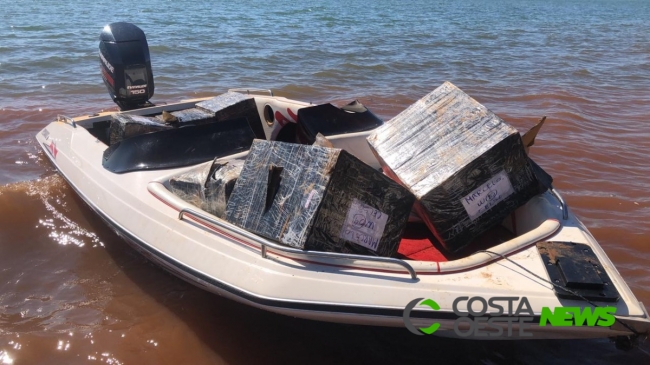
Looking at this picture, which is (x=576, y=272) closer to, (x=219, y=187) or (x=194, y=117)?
(x=219, y=187)

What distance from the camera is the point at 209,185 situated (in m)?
3.36

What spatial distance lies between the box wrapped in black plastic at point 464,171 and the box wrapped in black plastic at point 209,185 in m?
0.96

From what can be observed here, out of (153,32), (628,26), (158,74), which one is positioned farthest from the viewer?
(628,26)

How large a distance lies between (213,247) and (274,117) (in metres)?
1.98

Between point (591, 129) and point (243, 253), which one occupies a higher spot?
point (243, 253)

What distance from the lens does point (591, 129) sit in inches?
269

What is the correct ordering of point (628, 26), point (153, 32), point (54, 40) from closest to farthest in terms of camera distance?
point (54, 40)
point (153, 32)
point (628, 26)

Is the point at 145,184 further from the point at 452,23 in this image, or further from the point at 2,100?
the point at 452,23

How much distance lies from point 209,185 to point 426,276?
1457 mm

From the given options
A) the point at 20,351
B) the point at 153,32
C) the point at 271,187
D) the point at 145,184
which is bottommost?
the point at 153,32

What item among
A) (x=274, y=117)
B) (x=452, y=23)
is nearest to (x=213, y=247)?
(x=274, y=117)

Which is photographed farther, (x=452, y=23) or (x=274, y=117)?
(x=452, y=23)

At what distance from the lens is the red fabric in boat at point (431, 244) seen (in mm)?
3298

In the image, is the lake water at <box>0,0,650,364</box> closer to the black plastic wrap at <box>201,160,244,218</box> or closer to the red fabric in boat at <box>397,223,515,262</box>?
the red fabric in boat at <box>397,223,515,262</box>
